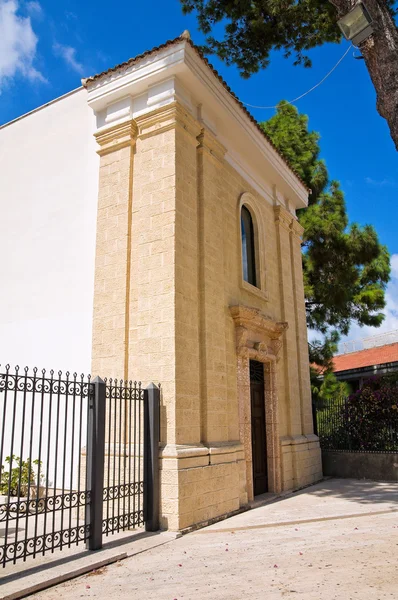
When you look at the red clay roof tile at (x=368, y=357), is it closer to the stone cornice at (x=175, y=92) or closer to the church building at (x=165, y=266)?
the church building at (x=165, y=266)

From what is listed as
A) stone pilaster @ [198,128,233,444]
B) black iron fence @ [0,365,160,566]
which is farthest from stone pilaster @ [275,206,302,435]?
black iron fence @ [0,365,160,566]

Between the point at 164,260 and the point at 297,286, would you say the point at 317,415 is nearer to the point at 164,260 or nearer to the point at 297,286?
the point at 297,286

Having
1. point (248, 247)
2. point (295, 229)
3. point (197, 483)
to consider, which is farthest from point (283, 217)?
point (197, 483)

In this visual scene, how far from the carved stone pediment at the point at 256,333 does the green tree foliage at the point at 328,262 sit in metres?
5.67

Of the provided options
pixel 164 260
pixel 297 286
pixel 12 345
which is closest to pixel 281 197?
pixel 297 286

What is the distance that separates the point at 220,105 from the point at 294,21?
5.84 feet

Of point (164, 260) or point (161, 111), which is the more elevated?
point (161, 111)

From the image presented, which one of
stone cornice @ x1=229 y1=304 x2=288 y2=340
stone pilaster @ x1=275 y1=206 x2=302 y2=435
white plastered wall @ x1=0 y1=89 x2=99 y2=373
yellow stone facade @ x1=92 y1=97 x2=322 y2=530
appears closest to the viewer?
yellow stone facade @ x1=92 y1=97 x2=322 y2=530

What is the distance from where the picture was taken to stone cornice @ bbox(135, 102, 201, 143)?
8.04 metres

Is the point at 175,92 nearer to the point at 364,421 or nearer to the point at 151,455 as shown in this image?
the point at 151,455

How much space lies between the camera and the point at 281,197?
12812 mm

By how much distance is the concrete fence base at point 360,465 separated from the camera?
11930 millimetres

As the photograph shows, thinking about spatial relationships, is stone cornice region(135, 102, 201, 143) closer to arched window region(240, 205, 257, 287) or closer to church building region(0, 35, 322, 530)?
church building region(0, 35, 322, 530)

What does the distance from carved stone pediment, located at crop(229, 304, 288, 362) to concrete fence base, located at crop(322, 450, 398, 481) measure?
384cm
